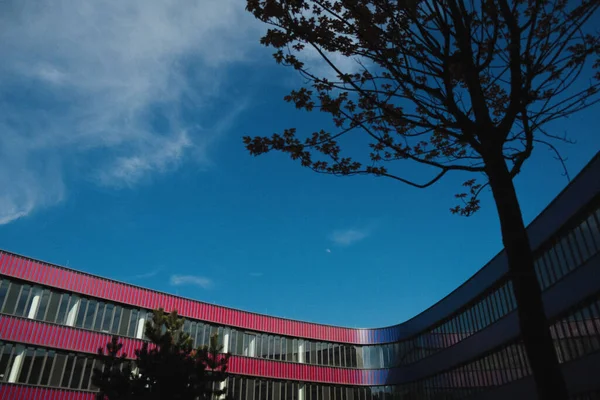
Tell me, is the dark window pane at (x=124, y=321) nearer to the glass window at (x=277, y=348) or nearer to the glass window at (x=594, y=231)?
the glass window at (x=277, y=348)

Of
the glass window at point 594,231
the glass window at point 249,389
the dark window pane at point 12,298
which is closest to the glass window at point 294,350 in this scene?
the glass window at point 249,389

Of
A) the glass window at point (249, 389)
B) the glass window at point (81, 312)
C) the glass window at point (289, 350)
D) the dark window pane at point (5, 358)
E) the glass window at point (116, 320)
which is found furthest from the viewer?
the glass window at point (289, 350)

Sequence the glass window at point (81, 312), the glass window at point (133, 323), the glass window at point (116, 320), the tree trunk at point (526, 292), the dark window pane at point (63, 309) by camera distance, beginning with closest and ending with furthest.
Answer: the tree trunk at point (526, 292), the dark window pane at point (63, 309), the glass window at point (81, 312), the glass window at point (116, 320), the glass window at point (133, 323)

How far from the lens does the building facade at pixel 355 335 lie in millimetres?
17516

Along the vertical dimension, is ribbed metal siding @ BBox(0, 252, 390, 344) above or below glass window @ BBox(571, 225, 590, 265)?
above

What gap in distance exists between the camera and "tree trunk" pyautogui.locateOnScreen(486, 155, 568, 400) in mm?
5258

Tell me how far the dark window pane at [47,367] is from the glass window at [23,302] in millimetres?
2708

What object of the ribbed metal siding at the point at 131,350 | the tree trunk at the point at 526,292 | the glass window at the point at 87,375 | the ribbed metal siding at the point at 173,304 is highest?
the ribbed metal siding at the point at 173,304

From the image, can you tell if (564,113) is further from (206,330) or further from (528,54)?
(206,330)

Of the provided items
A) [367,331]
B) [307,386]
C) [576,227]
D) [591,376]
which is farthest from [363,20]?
[367,331]

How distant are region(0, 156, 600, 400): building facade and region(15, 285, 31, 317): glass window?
0.05 meters

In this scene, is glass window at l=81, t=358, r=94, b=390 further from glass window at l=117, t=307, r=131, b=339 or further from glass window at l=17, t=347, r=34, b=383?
glass window at l=17, t=347, r=34, b=383

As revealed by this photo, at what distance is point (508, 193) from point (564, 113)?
2.54m

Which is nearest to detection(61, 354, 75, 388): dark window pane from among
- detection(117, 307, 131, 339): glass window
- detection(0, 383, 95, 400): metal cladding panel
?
detection(0, 383, 95, 400): metal cladding panel
